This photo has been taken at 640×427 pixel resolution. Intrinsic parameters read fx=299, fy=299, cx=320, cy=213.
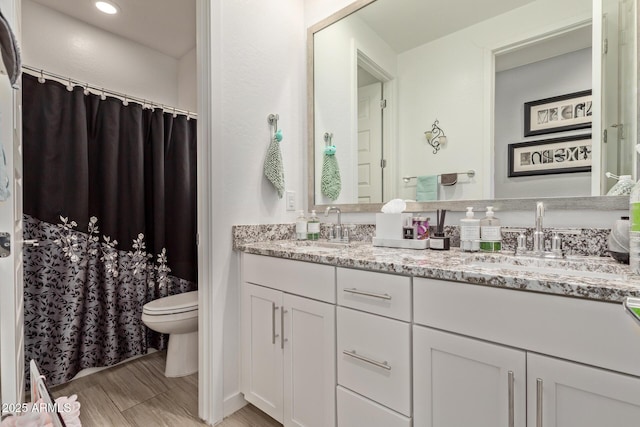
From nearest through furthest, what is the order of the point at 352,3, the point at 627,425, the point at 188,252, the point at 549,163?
the point at 627,425 → the point at 549,163 → the point at 352,3 → the point at 188,252

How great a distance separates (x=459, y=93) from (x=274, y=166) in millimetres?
1025

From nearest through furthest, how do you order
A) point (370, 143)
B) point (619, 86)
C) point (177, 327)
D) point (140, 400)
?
point (619, 86) < point (140, 400) < point (370, 143) < point (177, 327)

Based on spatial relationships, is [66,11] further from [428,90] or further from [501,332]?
[501,332]

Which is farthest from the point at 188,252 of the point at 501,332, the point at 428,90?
the point at 501,332

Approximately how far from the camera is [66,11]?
2.10 meters

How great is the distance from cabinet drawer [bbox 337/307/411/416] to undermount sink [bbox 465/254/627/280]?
34 cm

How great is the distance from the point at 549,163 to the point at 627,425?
898 millimetres

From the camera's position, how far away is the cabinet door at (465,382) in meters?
0.76

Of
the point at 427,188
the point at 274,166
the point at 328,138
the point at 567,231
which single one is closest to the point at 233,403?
the point at 274,166

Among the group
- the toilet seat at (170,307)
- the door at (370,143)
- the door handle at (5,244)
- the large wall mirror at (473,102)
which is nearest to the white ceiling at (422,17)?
the large wall mirror at (473,102)

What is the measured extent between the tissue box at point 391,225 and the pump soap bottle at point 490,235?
1.07ft

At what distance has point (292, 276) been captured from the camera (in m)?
1.29

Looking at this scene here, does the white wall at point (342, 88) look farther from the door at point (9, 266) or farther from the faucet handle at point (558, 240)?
the door at point (9, 266)

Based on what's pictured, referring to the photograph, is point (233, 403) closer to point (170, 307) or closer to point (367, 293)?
point (170, 307)
